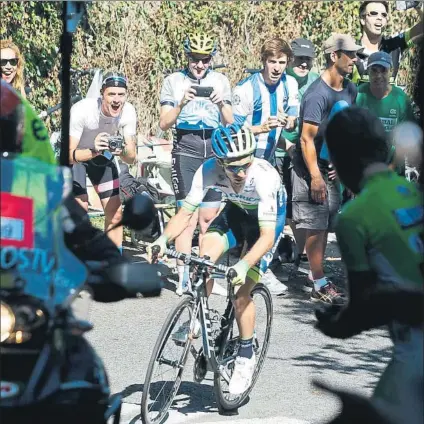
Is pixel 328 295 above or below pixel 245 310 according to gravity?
below

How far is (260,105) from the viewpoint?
10.0m

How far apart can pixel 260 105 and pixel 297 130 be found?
53 centimetres

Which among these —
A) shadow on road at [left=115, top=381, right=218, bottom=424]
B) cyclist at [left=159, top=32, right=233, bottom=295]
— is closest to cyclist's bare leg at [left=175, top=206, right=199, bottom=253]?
cyclist at [left=159, top=32, right=233, bottom=295]

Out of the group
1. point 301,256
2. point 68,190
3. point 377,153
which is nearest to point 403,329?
point 377,153

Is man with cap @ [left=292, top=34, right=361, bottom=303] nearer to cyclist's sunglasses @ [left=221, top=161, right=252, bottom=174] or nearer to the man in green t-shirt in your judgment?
the man in green t-shirt

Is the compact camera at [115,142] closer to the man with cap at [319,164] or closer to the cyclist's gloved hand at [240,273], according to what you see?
the man with cap at [319,164]

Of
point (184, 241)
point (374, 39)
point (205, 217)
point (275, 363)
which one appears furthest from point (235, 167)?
point (374, 39)

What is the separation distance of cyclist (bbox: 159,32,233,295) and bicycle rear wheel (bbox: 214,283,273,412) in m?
2.12

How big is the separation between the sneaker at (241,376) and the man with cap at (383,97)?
10.3 feet

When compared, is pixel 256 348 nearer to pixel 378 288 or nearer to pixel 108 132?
pixel 108 132

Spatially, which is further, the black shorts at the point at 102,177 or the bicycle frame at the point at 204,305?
the black shorts at the point at 102,177

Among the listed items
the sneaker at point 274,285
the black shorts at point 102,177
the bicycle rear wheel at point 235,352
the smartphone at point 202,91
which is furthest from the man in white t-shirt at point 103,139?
the bicycle rear wheel at point 235,352

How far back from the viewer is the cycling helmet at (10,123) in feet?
12.9

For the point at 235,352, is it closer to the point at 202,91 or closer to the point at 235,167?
the point at 235,167
